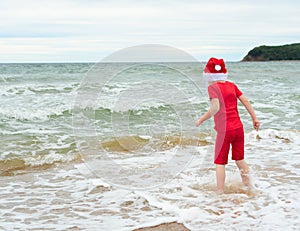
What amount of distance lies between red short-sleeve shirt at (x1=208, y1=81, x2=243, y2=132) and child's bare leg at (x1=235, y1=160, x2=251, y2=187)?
16.8 inches

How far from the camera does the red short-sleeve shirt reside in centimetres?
428

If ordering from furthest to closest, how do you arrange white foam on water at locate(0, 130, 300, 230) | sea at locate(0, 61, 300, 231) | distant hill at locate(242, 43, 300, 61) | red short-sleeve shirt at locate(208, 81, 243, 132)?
distant hill at locate(242, 43, 300, 61) < red short-sleeve shirt at locate(208, 81, 243, 132) < sea at locate(0, 61, 300, 231) < white foam on water at locate(0, 130, 300, 230)

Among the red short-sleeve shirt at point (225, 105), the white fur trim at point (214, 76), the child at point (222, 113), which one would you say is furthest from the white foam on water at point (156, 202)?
the white fur trim at point (214, 76)

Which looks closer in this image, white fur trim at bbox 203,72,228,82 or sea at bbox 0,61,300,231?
sea at bbox 0,61,300,231

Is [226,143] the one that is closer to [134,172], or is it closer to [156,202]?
[156,202]

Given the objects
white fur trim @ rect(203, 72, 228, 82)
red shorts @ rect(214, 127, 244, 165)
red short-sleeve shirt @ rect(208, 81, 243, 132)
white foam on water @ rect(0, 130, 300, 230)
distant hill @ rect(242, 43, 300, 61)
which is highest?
distant hill @ rect(242, 43, 300, 61)

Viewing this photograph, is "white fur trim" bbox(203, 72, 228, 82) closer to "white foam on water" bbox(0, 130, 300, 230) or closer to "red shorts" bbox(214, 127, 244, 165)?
"red shorts" bbox(214, 127, 244, 165)

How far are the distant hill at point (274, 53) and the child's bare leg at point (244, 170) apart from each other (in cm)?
8704

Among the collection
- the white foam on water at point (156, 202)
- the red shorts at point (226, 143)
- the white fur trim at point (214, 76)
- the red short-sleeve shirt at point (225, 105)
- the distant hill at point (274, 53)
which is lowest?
the white foam on water at point (156, 202)

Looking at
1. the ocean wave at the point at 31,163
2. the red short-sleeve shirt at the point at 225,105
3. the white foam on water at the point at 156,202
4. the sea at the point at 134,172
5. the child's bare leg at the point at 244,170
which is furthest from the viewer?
the ocean wave at the point at 31,163

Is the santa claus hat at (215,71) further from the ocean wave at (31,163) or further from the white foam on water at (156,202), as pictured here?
the ocean wave at (31,163)

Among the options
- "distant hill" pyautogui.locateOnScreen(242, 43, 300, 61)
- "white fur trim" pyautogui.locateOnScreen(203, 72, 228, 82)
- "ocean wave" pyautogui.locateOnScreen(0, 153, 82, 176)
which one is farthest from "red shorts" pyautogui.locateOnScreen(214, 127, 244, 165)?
"distant hill" pyautogui.locateOnScreen(242, 43, 300, 61)

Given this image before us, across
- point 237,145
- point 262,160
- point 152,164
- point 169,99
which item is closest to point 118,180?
point 152,164

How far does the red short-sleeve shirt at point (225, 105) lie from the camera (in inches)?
169
